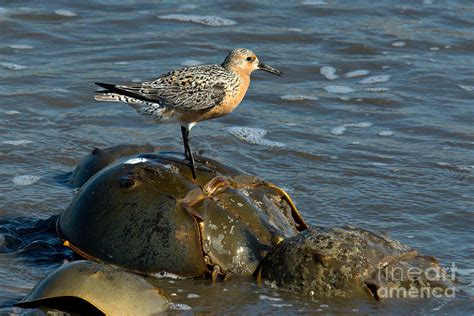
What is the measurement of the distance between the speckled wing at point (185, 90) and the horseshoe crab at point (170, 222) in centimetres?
53

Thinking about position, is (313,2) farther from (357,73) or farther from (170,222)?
(170,222)

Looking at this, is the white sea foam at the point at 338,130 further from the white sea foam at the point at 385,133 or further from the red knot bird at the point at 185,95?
the red knot bird at the point at 185,95

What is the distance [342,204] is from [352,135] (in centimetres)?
168

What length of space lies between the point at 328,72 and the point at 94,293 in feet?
20.2

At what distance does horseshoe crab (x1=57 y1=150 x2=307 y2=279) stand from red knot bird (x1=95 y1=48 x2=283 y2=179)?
19.4 inches

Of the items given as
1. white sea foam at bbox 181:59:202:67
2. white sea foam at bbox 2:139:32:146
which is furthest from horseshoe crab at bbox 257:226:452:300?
white sea foam at bbox 181:59:202:67

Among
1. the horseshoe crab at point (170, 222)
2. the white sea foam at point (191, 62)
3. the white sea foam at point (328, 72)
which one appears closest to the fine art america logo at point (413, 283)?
the horseshoe crab at point (170, 222)

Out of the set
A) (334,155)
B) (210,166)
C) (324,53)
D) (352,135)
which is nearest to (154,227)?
(210,166)

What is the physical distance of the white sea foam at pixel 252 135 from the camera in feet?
27.9

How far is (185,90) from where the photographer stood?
20.5 feet

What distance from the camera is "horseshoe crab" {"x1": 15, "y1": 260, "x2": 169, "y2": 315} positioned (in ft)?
15.8

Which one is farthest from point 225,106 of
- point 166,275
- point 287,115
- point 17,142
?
point 287,115

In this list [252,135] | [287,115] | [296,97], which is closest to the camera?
[252,135]

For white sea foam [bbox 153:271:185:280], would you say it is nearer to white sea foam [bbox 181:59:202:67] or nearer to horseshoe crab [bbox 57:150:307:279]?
horseshoe crab [bbox 57:150:307:279]
